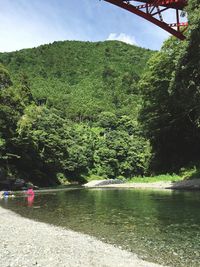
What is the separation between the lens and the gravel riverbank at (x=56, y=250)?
1050 centimetres

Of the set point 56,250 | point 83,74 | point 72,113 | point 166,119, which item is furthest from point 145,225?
point 83,74

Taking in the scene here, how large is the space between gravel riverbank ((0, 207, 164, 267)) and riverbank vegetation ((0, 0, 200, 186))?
59.6 ft

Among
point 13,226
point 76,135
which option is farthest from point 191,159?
point 76,135

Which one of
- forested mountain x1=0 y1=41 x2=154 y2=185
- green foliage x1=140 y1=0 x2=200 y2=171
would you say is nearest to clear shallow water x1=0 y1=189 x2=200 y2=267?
green foliage x1=140 y1=0 x2=200 y2=171

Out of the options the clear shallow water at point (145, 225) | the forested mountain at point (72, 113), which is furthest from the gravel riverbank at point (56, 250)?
the forested mountain at point (72, 113)

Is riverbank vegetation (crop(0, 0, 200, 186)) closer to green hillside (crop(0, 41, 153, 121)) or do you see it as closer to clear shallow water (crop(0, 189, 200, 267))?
green hillside (crop(0, 41, 153, 121))

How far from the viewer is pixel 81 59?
529 feet

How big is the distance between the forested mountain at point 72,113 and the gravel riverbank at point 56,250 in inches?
1454

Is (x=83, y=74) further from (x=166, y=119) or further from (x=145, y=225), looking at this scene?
(x=145, y=225)

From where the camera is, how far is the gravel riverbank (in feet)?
34.4

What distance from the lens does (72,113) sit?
399ft

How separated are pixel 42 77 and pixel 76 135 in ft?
195

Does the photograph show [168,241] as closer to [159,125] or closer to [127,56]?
[159,125]

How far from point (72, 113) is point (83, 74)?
35.0 meters
